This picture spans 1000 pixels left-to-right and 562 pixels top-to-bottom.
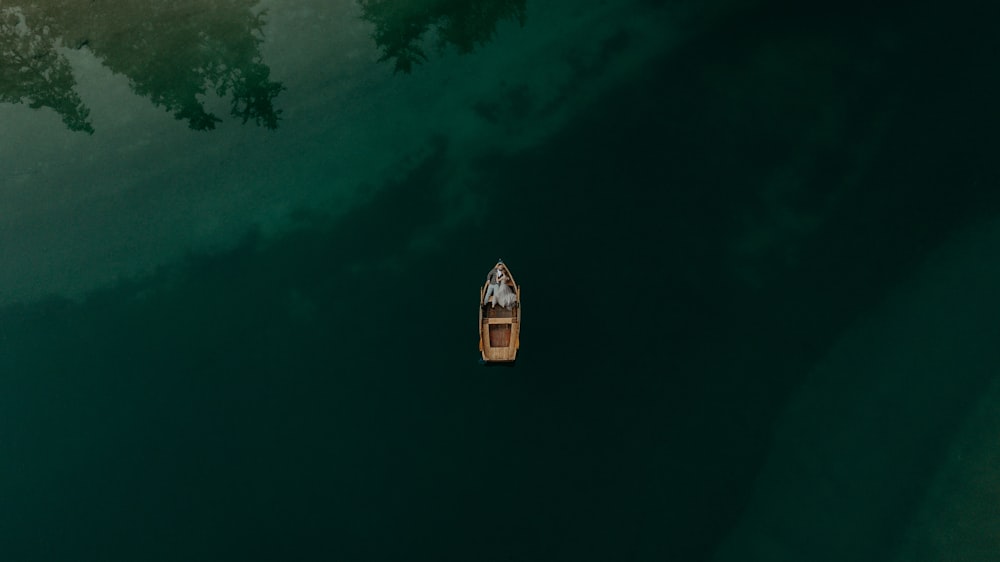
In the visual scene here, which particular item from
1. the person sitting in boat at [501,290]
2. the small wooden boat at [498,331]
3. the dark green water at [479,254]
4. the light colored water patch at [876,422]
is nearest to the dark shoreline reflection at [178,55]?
the dark green water at [479,254]

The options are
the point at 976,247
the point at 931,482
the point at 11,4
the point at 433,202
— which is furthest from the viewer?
the point at 11,4

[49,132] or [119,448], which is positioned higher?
[49,132]

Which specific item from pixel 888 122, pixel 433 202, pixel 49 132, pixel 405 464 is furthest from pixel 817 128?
pixel 49 132

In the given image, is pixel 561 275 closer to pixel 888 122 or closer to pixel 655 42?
pixel 655 42

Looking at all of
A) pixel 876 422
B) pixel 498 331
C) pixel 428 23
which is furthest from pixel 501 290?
pixel 876 422

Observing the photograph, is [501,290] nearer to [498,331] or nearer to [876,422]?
[498,331]

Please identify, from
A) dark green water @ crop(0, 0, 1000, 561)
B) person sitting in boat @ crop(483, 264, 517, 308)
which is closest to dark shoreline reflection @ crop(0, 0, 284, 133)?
dark green water @ crop(0, 0, 1000, 561)
